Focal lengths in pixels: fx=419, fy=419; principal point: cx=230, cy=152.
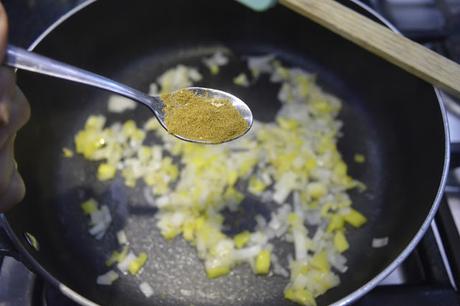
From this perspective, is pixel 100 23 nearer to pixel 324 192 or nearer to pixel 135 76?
pixel 135 76

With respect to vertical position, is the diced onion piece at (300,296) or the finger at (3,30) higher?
the finger at (3,30)

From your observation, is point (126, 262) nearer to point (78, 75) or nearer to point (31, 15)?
point (78, 75)

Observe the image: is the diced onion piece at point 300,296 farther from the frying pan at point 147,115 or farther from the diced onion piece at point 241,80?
the diced onion piece at point 241,80

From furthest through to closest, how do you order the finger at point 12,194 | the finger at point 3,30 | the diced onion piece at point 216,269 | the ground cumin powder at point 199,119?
the diced onion piece at point 216,269 → the ground cumin powder at point 199,119 → the finger at point 12,194 → the finger at point 3,30

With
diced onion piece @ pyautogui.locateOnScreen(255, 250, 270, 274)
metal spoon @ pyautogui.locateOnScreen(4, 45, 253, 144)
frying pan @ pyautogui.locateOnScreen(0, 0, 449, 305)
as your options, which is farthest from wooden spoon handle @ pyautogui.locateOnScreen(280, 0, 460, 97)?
diced onion piece @ pyautogui.locateOnScreen(255, 250, 270, 274)

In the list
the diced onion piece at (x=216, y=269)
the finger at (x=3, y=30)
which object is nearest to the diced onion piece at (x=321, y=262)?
the diced onion piece at (x=216, y=269)

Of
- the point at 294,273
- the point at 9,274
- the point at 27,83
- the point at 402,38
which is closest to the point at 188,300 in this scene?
the point at 294,273
